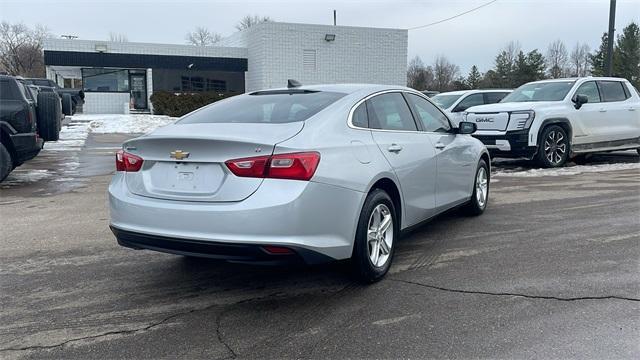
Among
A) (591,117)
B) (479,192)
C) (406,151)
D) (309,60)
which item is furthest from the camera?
(309,60)

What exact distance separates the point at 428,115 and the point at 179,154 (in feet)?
9.43

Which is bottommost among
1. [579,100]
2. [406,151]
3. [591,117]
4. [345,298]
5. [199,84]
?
[345,298]

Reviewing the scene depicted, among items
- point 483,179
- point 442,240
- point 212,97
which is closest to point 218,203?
point 442,240

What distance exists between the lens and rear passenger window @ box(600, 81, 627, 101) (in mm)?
12305

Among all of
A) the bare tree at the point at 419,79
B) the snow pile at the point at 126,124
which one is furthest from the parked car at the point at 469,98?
the bare tree at the point at 419,79

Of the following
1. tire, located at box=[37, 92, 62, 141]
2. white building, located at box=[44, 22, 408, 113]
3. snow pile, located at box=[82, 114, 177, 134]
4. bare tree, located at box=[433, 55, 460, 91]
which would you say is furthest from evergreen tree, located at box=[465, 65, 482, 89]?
tire, located at box=[37, 92, 62, 141]

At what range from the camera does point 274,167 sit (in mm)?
3619

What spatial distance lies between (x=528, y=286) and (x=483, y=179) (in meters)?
2.83

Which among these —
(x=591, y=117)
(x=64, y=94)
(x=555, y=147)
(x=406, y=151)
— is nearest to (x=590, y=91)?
(x=591, y=117)

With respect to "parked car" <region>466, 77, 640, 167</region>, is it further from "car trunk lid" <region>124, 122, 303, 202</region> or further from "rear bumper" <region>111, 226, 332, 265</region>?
"rear bumper" <region>111, 226, 332, 265</region>

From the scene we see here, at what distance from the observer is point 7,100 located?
30.6ft

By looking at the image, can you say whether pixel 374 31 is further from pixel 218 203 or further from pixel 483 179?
pixel 218 203

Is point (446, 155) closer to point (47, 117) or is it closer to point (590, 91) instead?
point (47, 117)

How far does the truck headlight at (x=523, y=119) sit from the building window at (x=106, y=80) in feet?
95.2
